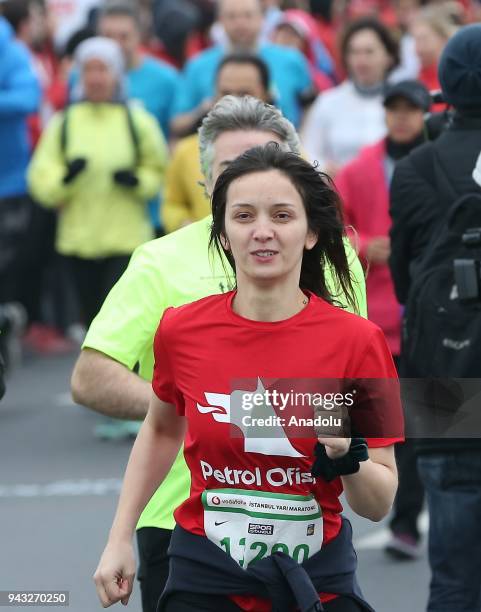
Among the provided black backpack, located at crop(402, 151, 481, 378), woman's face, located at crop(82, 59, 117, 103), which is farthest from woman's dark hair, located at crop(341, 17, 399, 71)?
black backpack, located at crop(402, 151, 481, 378)

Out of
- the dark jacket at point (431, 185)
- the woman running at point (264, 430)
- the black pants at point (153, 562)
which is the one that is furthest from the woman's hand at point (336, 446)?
the dark jacket at point (431, 185)

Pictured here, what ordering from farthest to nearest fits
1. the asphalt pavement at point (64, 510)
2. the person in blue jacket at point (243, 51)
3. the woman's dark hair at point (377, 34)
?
the person in blue jacket at point (243, 51)
the woman's dark hair at point (377, 34)
the asphalt pavement at point (64, 510)

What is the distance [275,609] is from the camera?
3852mm

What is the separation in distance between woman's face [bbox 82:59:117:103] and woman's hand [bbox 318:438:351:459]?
746 cm

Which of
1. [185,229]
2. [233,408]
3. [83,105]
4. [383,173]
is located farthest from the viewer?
[83,105]

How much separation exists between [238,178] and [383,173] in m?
4.16

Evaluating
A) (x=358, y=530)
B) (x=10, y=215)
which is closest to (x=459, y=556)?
(x=358, y=530)

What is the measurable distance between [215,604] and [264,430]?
401 mm

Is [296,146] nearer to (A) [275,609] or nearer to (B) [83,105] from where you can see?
(A) [275,609]

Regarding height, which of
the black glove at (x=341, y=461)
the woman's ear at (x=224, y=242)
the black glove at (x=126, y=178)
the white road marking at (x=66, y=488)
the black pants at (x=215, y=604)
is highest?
the woman's ear at (x=224, y=242)

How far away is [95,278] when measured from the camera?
11.0 m

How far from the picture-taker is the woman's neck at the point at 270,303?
3910mm

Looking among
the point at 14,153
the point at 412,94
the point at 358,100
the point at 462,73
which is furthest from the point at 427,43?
the point at 462,73

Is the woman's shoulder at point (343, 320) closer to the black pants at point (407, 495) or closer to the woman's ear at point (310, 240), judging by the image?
the woman's ear at point (310, 240)
